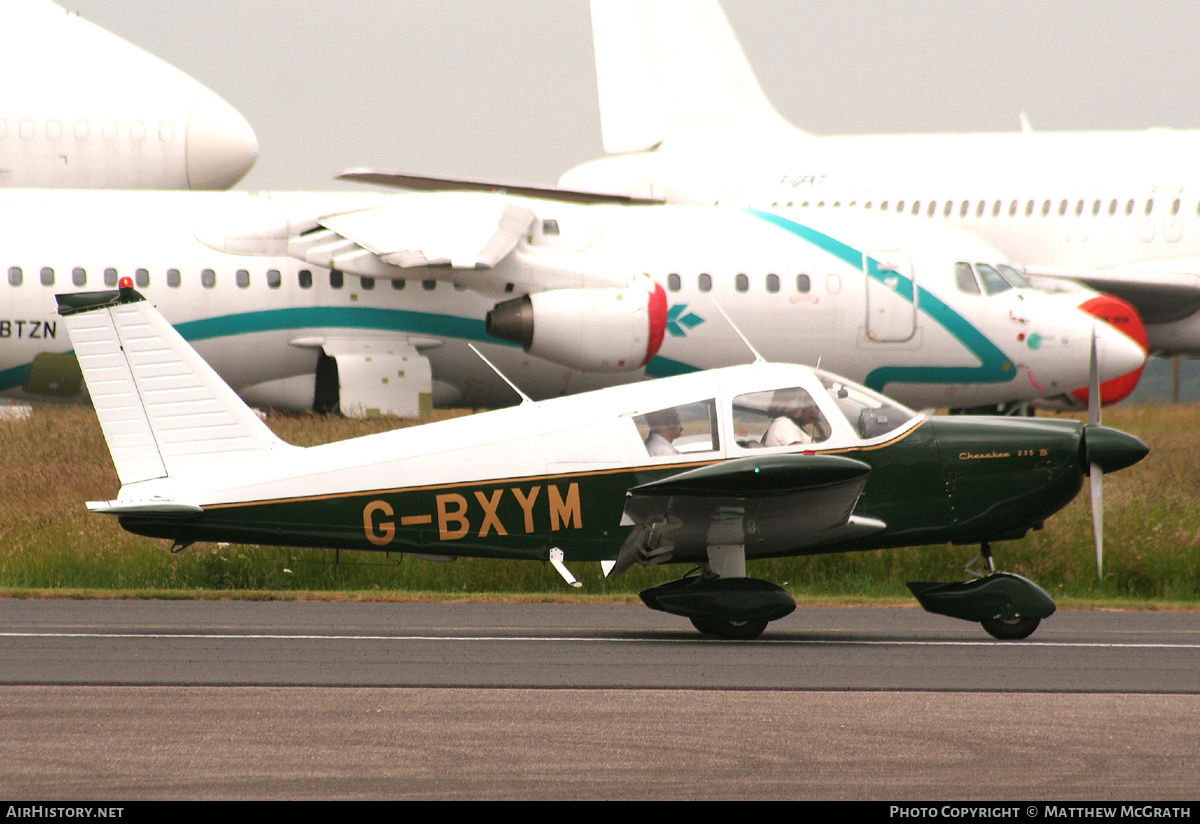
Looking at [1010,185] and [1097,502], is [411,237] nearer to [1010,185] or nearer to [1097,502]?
[1097,502]

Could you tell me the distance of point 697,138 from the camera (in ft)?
167

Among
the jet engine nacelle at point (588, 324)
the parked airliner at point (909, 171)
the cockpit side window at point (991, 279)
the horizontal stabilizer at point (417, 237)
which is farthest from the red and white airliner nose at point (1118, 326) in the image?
the horizontal stabilizer at point (417, 237)

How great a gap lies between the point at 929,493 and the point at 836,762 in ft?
15.8

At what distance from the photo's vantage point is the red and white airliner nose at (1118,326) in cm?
2788

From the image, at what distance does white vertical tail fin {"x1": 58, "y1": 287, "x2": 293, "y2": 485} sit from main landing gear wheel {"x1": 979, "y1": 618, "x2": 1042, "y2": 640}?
5.87 m

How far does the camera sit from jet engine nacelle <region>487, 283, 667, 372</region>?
2522 cm

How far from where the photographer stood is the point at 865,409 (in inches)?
510

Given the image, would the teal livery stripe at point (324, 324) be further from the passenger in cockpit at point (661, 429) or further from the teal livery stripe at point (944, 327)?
the passenger in cockpit at point (661, 429)

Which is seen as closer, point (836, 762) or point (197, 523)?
point (836, 762)

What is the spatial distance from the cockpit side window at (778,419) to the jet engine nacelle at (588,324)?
41.2ft

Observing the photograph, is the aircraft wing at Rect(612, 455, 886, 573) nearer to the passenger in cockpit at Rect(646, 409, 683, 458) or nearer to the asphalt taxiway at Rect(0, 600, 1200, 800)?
the passenger in cockpit at Rect(646, 409, 683, 458)

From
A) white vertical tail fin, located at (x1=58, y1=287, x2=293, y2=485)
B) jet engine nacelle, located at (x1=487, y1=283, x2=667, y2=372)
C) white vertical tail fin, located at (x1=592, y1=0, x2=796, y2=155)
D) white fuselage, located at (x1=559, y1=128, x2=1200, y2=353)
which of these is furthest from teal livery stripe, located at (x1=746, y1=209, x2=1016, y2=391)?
white vertical tail fin, located at (x1=592, y1=0, x2=796, y2=155)

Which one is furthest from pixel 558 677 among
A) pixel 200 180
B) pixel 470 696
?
pixel 200 180
